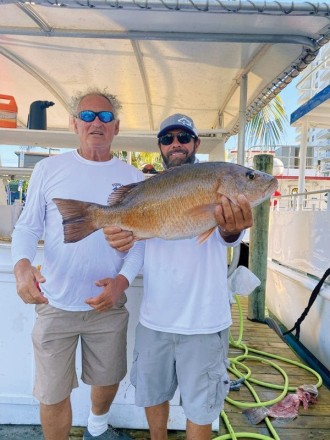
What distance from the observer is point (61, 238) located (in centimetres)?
216

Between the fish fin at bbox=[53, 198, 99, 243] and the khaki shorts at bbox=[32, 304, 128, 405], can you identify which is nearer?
the fish fin at bbox=[53, 198, 99, 243]

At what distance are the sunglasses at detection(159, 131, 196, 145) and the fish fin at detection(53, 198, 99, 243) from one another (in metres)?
0.67

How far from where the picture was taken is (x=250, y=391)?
366 centimetres

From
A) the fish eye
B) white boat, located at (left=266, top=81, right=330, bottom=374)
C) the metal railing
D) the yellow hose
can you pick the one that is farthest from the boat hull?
the fish eye

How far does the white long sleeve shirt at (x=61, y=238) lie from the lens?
2.15 m

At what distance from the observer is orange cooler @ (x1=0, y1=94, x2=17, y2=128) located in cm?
396

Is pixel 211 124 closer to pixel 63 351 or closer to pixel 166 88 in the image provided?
pixel 166 88

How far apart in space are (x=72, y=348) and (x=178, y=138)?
1.42 metres

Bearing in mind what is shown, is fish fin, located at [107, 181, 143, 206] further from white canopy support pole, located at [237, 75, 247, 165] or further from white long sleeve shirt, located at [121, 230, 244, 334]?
white canopy support pole, located at [237, 75, 247, 165]

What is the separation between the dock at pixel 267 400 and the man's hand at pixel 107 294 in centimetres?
142

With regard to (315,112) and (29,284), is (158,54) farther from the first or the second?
(315,112)

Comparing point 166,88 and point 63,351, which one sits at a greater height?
point 166,88

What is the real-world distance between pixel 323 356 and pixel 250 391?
1.32 metres

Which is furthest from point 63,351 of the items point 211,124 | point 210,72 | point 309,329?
point 211,124
